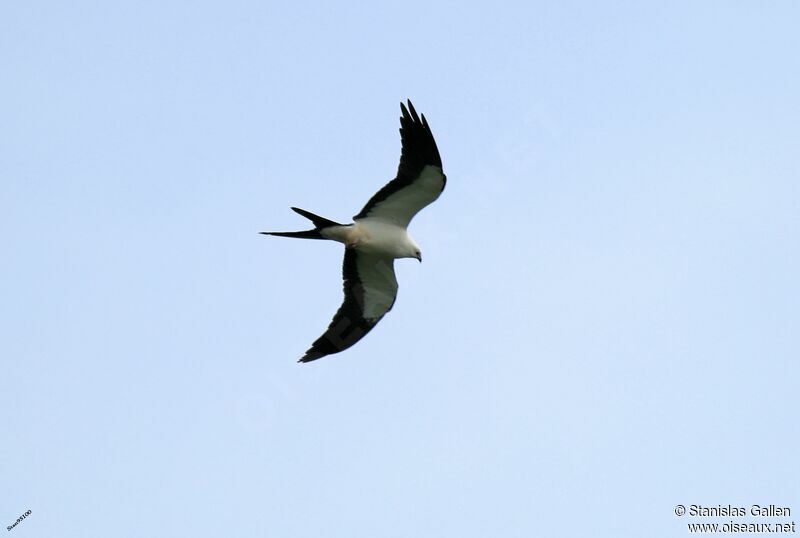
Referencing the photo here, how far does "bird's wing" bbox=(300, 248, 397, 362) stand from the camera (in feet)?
44.7

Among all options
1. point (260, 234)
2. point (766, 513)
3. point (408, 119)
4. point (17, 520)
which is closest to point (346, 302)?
point (260, 234)

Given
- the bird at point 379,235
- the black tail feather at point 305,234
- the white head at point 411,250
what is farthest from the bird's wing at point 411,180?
the black tail feather at point 305,234

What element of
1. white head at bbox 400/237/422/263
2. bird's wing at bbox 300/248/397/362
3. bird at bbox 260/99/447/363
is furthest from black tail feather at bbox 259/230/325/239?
white head at bbox 400/237/422/263

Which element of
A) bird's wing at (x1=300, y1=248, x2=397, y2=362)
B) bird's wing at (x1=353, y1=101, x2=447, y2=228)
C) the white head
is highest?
bird's wing at (x1=353, y1=101, x2=447, y2=228)

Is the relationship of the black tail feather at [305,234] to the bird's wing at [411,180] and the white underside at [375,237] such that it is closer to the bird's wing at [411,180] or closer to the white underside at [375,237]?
the white underside at [375,237]

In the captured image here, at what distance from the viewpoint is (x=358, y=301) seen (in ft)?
45.5

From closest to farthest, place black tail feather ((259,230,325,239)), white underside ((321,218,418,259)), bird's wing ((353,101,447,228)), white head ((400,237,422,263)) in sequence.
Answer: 1. bird's wing ((353,101,447,228))
2. black tail feather ((259,230,325,239))
3. white underside ((321,218,418,259))
4. white head ((400,237,422,263))

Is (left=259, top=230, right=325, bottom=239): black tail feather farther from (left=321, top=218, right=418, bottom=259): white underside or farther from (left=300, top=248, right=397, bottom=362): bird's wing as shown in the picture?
(left=300, top=248, right=397, bottom=362): bird's wing

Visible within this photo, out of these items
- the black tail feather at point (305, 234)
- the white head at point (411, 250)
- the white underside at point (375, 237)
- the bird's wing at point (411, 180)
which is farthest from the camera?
the white head at point (411, 250)

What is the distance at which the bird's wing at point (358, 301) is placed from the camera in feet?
44.7

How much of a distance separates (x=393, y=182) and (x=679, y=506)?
5.91 metres

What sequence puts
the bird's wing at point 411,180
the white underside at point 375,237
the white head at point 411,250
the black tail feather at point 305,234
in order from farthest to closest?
the white head at point 411,250
the white underside at point 375,237
the black tail feather at point 305,234
the bird's wing at point 411,180

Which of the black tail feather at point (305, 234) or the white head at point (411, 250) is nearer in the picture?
the black tail feather at point (305, 234)

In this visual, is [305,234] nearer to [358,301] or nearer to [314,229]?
[314,229]
